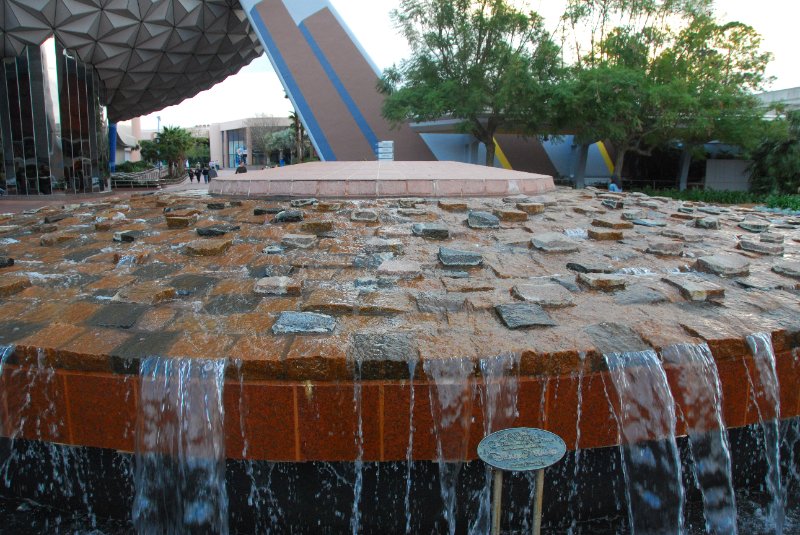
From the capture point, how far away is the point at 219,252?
15.7 ft

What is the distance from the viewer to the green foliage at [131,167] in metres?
38.5

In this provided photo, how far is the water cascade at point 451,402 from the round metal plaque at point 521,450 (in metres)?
0.37

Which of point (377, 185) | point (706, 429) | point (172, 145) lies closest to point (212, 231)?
point (377, 185)

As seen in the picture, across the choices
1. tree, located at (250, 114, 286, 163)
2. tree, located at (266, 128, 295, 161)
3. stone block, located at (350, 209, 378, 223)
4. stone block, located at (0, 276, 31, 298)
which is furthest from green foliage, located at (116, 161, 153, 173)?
stone block, located at (0, 276, 31, 298)

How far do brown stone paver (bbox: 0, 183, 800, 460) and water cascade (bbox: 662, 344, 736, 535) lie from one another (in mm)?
103

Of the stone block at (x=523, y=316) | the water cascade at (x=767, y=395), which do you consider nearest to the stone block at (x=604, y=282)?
the stone block at (x=523, y=316)

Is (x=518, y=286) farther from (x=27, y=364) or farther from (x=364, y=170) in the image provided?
→ (x=364, y=170)

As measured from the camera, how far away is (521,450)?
234 cm

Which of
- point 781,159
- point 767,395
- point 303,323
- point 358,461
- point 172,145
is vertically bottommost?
point 358,461

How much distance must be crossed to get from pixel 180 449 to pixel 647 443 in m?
2.45

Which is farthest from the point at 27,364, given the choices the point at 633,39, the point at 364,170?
the point at 633,39

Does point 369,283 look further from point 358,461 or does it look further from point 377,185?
point 377,185

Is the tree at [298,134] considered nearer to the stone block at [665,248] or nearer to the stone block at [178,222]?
the stone block at [178,222]

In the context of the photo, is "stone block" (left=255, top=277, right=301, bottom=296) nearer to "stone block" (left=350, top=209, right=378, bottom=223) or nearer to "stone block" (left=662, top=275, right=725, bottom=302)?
"stone block" (left=350, top=209, right=378, bottom=223)
